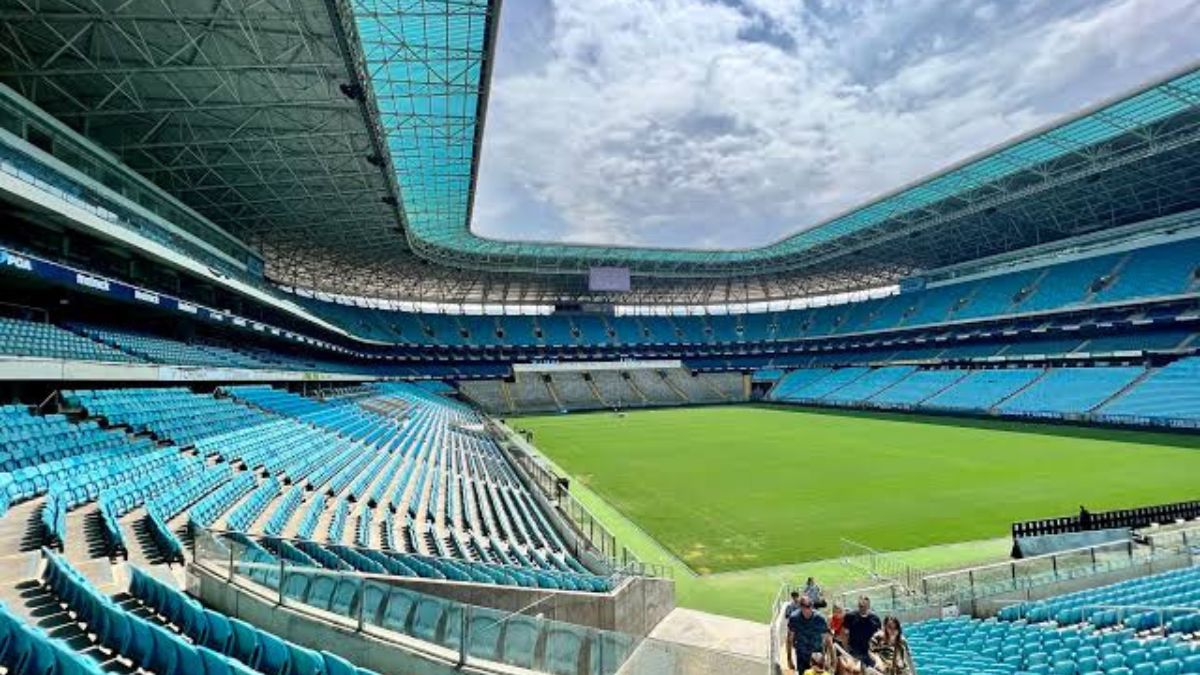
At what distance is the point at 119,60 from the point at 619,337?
6485 cm

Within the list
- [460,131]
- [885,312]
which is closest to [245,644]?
[460,131]

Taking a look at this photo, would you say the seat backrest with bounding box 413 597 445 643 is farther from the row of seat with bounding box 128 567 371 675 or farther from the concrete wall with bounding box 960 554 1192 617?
the concrete wall with bounding box 960 554 1192 617

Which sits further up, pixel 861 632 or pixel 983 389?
pixel 983 389

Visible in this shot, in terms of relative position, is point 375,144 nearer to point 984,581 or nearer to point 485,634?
point 984,581

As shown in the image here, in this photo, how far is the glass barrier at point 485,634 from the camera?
18.2ft

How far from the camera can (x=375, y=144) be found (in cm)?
2695

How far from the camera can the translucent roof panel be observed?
70.5 ft

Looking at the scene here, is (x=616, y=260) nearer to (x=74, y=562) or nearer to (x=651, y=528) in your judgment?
(x=651, y=528)

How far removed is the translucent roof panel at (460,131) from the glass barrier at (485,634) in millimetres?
17888

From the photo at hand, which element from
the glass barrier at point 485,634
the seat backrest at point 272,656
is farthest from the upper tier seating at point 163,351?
the seat backrest at point 272,656

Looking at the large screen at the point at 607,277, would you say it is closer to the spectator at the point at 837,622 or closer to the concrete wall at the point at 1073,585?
the concrete wall at the point at 1073,585

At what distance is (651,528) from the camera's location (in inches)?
784

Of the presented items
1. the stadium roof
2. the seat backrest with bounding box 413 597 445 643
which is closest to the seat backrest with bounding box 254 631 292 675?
the seat backrest with bounding box 413 597 445 643

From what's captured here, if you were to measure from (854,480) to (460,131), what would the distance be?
69.7ft
